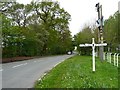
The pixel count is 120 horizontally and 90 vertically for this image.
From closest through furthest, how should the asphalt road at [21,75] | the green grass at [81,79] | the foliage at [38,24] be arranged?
the green grass at [81,79] → the asphalt road at [21,75] → the foliage at [38,24]

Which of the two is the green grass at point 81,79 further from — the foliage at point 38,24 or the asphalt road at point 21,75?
the foliage at point 38,24

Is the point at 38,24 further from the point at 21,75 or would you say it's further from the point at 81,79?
the point at 81,79

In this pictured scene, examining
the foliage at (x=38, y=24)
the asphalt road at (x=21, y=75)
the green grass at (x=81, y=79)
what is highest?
the foliage at (x=38, y=24)

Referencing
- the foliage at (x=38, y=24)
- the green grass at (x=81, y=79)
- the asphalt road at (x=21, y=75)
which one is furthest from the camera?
the foliage at (x=38, y=24)

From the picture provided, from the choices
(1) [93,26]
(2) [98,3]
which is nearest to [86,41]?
(1) [93,26]

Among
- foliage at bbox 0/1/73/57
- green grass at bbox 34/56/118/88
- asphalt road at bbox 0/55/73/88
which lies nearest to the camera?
green grass at bbox 34/56/118/88

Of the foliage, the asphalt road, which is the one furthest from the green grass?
the foliage

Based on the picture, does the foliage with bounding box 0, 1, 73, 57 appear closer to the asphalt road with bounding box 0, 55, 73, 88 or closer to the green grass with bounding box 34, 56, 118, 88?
the asphalt road with bounding box 0, 55, 73, 88

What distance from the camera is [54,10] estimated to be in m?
75.8

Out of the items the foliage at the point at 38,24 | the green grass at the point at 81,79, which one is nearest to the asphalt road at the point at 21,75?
the green grass at the point at 81,79

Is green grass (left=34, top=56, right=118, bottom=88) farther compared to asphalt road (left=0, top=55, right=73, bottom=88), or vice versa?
asphalt road (left=0, top=55, right=73, bottom=88)

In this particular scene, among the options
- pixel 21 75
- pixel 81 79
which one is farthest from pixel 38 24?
pixel 81 79

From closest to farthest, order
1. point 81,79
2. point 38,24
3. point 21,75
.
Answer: point 81,79 < point 21,75 < point 38,24

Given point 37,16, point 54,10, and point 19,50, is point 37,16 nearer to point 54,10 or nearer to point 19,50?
point 54,10
